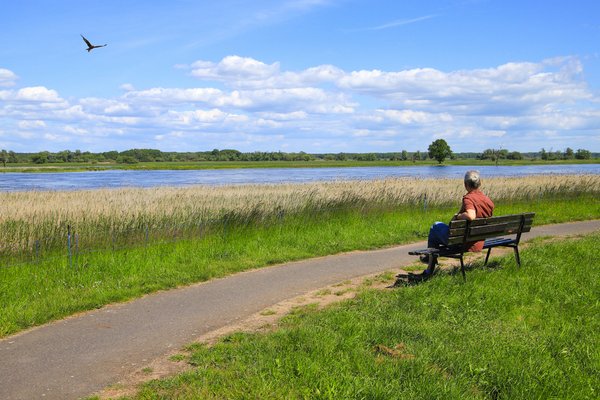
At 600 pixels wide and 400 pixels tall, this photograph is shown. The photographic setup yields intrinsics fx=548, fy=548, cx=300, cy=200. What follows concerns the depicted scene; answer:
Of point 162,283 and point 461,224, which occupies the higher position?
point 461,224

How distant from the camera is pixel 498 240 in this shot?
876 centimetres

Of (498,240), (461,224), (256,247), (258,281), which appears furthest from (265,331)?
(256,247)

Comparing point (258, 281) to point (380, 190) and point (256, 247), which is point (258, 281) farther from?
point (380, 190)

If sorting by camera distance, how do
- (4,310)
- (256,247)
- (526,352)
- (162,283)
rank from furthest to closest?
(256,247)
(162,283)
(4,310)
(526,352)

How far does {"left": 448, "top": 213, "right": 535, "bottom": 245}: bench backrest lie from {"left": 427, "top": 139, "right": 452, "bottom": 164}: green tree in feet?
481

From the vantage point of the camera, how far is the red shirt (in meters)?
8.11

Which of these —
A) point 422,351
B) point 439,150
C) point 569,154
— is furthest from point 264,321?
point 569,154

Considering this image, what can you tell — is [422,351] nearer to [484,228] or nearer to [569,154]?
[484,228]

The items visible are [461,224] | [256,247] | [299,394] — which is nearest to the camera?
[299,394]

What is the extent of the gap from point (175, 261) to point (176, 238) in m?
2.26

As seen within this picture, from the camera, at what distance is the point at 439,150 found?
151 m

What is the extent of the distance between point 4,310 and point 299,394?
448 cm

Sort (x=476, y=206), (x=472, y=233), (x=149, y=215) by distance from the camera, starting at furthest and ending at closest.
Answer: (x=149, y=215), (x=476, y=206), (x=472, y=233)

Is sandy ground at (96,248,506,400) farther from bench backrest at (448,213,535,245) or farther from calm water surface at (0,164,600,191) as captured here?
calm water surface at (0,164,600,191)
